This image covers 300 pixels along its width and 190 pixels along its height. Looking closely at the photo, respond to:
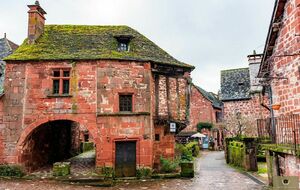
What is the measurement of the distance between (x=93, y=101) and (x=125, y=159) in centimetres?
389

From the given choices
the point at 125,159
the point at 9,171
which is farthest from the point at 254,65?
the point at 9,171

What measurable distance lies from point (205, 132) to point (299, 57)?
2852cm

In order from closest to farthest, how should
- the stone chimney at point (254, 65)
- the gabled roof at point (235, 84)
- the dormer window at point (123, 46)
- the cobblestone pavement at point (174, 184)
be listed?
1. the cobblestone pavement at point (174, 184)
2. the dormer window at point (123, 46)
3. the stone chimney at point (254, 65)
4. the gabled roof at point (235, 84)

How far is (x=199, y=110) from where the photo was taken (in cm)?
3819

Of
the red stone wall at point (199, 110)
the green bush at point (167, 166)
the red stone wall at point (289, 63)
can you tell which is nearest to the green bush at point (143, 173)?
the green bush at point (167, 166)

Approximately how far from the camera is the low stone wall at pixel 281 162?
32.2 ft

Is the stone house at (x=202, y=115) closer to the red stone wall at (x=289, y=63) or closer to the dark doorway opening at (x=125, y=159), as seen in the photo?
the dark doorway opening at (x=125, y=159)

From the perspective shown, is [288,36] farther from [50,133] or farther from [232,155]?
[50,133]

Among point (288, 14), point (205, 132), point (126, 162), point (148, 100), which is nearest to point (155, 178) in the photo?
point (126, 162)

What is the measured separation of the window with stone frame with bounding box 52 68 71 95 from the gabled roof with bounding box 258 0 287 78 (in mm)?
10975

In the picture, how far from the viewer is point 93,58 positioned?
17562 millimetres

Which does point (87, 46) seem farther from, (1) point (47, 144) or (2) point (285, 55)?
(2) point (285, 55)

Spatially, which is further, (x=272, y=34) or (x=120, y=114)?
(x=120, y=114)

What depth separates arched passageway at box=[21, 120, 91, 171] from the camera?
701 inches
